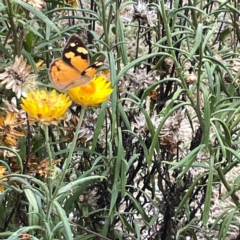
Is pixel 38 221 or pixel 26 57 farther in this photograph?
pixel 26 57

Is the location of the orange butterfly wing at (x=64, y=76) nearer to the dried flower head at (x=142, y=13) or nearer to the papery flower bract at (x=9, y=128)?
the papery flower bract at (x=9, y=128)

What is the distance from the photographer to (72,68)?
1178 millimetres

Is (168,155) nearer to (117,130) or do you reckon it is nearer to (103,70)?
(117,130)

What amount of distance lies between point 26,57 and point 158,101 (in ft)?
1.53

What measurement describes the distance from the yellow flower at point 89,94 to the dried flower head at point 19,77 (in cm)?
28

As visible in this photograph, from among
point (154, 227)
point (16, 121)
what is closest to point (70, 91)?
point (16, 121)

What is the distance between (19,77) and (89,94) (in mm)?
331

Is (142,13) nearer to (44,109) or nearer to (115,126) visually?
(115,126)

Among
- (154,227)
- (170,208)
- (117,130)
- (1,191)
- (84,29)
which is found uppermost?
(84,29)

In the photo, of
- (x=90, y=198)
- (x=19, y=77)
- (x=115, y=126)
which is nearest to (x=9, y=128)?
(x=19, y=77)

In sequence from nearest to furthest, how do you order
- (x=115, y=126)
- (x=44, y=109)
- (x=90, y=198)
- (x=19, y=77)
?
1. (x=44, y=109)
2. (x=19, y=77)
3. (x=115, y=126)
4. (x=90, y=198)

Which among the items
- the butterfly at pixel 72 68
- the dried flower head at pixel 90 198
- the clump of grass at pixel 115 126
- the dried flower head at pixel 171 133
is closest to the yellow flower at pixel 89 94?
the butterfly at pixel 72 68

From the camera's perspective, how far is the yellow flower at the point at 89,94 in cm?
110

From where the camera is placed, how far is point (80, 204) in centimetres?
180
